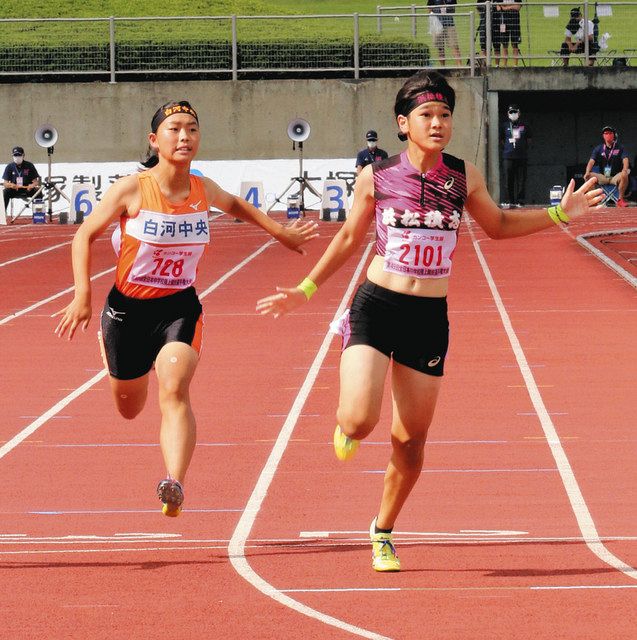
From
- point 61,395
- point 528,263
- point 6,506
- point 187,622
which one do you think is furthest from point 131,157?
point 187,622

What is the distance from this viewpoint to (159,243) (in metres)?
7.42

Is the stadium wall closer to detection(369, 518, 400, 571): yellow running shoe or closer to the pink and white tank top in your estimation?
the pink and white tank top

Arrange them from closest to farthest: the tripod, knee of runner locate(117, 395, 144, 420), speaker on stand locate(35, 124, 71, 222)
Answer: knee of runner locate(117, 395, 144, 420) → speaker on stand locate(35, 124, 71, 222) → the tripod

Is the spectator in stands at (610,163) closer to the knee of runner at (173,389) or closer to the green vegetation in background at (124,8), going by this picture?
the green vegetation in background at (124,8)

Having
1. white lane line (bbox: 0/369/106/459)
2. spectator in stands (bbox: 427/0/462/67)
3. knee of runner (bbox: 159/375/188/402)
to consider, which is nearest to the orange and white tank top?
knee of runner (bbox: 159/375/188/402)

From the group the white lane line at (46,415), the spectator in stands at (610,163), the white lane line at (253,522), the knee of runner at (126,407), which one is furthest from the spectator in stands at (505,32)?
the knee of runner at (126,407)

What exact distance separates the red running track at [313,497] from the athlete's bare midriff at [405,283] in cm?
115

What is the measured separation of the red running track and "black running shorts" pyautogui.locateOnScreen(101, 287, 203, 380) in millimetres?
836

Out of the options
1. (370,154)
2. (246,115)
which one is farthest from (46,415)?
(246,115)

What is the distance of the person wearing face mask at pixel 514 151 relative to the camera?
33.6 m

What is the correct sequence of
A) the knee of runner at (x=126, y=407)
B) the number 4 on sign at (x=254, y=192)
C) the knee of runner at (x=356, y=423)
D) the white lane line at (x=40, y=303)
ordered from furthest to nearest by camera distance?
the number 4 on sign at (x=254, y=192) → the white lane line at (x=40, y=303) → the knee of runner at (x=126, y=407) → the knee of runner at (x=356, y=423)

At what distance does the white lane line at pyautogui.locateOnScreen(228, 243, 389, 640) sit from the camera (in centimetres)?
589

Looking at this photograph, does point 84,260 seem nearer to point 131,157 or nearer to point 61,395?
point 61,395

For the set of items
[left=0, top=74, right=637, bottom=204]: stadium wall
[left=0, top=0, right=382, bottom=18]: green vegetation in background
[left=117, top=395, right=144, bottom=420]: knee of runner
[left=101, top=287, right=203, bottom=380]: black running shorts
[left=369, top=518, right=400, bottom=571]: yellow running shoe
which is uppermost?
[left=0, top=0, right=382, bottom=18]: green vegetation in background
